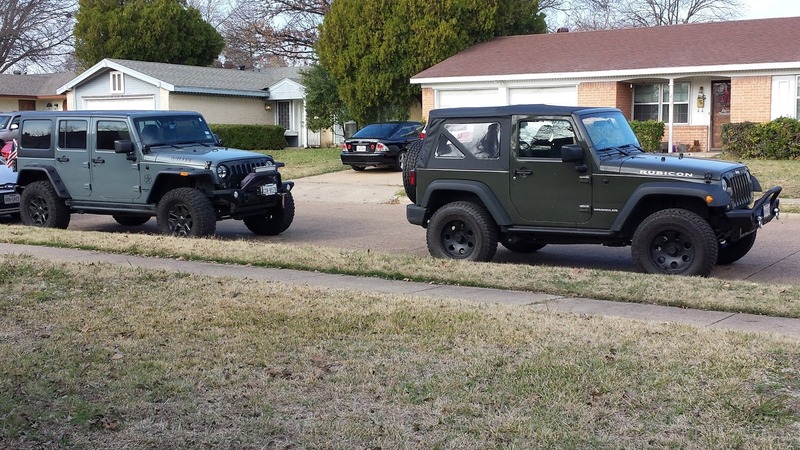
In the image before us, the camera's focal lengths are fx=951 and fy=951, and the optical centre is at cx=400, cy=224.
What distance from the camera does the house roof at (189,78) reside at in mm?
35469

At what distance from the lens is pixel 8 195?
15719 millimetres

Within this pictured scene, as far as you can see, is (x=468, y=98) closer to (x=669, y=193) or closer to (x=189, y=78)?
(x=189, y=78)

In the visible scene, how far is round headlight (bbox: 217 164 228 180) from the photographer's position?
13000mm

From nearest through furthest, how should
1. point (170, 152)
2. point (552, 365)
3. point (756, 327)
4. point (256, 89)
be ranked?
1. point (552, 365)
2. point (756, 327)
3. point (170, 152)
4. point (256, 89)

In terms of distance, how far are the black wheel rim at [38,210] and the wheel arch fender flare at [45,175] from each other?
34 centimetres

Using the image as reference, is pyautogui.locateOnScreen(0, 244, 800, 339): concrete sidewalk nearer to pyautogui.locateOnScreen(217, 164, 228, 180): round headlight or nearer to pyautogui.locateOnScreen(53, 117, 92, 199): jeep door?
pyautogui.locateOnScreen(217, 164, 228, 180): round headlight

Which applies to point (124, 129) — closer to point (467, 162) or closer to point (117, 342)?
point (467, 162)

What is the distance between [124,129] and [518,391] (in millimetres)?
9605

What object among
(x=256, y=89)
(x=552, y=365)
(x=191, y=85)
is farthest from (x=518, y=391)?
(x=256, y=89)

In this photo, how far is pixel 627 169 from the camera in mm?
10078

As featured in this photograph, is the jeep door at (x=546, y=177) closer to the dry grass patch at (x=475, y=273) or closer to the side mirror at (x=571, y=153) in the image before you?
the side mirror at (x=571, y=153)

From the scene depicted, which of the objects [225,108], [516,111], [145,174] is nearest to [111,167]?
[145,174]

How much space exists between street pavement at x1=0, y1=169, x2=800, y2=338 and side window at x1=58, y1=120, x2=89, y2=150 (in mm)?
1752

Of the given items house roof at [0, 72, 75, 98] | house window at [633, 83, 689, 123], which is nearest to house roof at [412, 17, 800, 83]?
house window at [633, 83, 689, 123]
